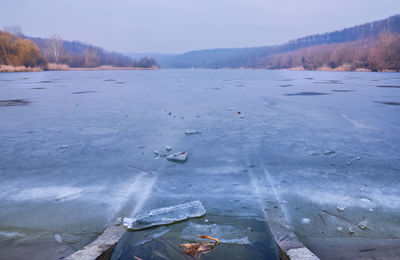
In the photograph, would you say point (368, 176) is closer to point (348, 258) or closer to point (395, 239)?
point (395, 239)

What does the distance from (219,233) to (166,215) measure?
2.03 ft

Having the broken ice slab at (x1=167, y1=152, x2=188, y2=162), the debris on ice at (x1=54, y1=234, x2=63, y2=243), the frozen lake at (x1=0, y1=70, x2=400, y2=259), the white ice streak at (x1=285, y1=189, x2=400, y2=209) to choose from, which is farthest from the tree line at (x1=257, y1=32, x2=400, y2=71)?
the debris on ice at (x1=54, y1=234, x2=63, y2=243)

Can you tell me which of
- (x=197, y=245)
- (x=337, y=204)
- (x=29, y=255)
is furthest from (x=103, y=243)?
(x=337, y=204)

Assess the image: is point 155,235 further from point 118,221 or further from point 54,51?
point 54,51

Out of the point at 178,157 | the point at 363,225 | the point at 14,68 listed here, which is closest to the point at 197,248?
the point at 363,225

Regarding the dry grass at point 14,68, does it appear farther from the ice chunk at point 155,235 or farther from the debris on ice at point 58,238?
the ice chunk at point 155,235

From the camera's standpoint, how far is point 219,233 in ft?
7.75

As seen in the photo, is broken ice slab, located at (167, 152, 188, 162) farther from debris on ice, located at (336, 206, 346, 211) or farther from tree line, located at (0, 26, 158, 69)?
tree line, located at (0, 26, 158, 69)

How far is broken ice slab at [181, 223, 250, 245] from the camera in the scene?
225 centimetres

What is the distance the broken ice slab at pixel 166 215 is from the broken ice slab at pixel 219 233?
178 millimetres

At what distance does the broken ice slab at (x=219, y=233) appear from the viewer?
7.39 feet

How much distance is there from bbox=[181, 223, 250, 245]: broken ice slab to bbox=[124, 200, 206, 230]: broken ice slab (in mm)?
178

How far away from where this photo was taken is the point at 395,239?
7.54ft

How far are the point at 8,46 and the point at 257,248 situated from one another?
75.4 m
